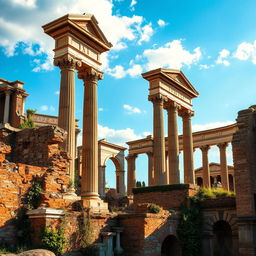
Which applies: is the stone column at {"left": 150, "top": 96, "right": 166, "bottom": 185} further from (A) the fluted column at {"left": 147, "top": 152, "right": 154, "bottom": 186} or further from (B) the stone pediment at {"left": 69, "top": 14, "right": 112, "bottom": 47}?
(A) the fluted column at {"left": 147, "top": 152, "right": 154, "bottom": 186}

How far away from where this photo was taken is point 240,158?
20.5 metres

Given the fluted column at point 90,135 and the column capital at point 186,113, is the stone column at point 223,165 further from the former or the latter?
the fluted column at point 90,135

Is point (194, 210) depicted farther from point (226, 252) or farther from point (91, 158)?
point (91, 158)

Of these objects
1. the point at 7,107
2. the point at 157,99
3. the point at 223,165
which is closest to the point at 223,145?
the point at 223,165

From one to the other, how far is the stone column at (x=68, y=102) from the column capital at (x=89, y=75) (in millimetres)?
1392

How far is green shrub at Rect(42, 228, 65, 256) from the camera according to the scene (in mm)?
14141

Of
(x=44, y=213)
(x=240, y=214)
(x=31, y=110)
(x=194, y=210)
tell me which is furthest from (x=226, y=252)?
(x=31, y=110)

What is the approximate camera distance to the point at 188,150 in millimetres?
35844

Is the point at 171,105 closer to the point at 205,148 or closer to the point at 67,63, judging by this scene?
the point at 205,148

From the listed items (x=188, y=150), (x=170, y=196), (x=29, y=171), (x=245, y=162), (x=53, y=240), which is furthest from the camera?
(x=188, y=150)

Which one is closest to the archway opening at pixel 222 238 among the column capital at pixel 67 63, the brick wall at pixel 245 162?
the brick wall at pixel 245 162

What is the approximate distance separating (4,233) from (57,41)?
1337 centimetres

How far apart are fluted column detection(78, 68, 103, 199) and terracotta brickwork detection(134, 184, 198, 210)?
430 centimetres

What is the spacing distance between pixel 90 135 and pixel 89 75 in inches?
156
